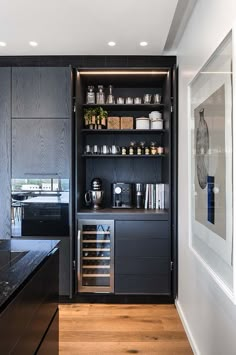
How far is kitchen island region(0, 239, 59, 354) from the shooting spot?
3.57 ft

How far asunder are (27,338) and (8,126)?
2429mm

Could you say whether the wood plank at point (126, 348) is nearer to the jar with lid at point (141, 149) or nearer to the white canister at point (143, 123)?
the jar with lid at point (141, 149)

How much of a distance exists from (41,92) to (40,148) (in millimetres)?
579

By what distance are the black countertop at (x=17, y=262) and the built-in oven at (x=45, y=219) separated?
1.29 meters

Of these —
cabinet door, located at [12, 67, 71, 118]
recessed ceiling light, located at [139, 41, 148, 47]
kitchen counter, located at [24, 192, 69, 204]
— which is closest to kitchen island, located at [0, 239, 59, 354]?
kitchen counter, located at [24, 192, 69, 204]

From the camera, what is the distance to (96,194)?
3.49 m

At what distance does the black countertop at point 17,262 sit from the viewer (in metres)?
1.13

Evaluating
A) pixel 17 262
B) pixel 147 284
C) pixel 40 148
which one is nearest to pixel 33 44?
pixel 40 148

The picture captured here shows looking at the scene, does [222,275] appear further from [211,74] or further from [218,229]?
[211,74]

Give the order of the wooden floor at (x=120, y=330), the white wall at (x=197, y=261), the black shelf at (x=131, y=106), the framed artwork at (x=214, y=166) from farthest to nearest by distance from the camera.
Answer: the black shelf at (x=131, y=106) < the wooden floor at (x=120, y=330) < the white wall at (x=197, y=261) < the framed artwork at (x=214, y=166)

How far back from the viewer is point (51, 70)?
3.23 m

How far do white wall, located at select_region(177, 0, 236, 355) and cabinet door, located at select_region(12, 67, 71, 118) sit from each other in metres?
1.17

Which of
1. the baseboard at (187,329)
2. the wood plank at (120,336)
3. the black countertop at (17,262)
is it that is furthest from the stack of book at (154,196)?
the black countertop at (17,262)

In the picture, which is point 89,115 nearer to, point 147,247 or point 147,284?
point 147,247
